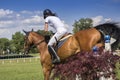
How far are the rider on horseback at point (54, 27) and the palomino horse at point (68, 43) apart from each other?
267 mm

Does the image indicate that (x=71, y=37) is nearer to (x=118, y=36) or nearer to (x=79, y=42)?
(x=79, y=42)

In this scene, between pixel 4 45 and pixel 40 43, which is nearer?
pixel 40 43

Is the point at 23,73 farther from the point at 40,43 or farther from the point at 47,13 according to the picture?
the point at 47,13

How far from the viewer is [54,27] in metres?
13.5

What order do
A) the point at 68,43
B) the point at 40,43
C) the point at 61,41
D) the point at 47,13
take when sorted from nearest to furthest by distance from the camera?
the point at 68,43 < the point at 61,41 < the point at 47,13 < the point at 40,43

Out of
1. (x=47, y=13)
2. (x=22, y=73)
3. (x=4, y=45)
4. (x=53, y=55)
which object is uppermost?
(x=47, y=13)

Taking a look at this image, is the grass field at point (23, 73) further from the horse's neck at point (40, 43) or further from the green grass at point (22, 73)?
the horse's neck at point (40, 43)

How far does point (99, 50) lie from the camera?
406 inches

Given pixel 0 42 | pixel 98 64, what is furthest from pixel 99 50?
pixel 0 42

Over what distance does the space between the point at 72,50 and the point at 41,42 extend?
2155 mm

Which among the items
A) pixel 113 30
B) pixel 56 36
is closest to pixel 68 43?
pixel 56 36

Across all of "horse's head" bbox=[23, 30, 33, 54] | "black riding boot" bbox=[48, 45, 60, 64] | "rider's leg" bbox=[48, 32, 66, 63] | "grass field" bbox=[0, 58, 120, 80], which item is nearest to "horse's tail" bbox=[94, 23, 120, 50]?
"grass field" bbox=[0, 58, 120, 80]

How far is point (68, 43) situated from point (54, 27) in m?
0.92

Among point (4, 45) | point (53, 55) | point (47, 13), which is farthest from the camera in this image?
point (4, 45)
